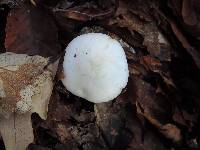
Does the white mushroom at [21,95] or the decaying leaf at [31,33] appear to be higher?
the decaying leaf at [31,33]

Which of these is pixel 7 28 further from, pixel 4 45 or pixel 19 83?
pixel 19 83

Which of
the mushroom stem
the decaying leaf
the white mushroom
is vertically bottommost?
the mushroom stem

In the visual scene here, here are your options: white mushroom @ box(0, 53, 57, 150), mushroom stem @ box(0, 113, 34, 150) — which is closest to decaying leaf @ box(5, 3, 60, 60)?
white mushroom @ box(0, 53, 57, 150)

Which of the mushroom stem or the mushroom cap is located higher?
the mushroom cap

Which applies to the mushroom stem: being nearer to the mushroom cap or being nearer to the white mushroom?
the white mushroom

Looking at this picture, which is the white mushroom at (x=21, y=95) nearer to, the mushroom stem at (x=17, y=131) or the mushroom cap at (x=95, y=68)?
the mushroom stem at (x=17, y=131)

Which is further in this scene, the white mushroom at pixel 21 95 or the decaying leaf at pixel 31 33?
the decaying leaf at pixel 31 33

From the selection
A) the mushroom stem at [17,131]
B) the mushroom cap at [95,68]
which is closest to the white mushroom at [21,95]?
the mushroom stem at [17,131]

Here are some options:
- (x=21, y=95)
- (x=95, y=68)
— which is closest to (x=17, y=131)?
(x=21, y=95)
